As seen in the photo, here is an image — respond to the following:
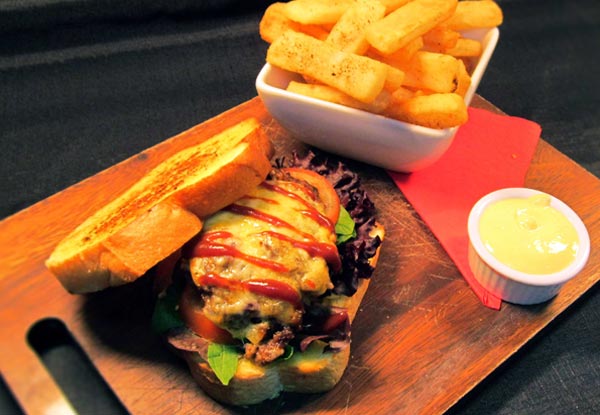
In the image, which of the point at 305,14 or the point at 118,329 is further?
the point at 305,14

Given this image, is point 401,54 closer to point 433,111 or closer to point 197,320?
point 433,111

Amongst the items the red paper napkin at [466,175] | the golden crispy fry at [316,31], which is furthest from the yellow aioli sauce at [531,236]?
the golden crispy fry at [316,31]

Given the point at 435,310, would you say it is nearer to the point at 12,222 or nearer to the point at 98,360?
the point at 98,360

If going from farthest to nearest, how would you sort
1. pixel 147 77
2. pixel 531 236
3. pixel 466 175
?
pixel 147 77
pixel 466 175
pixel 531 236

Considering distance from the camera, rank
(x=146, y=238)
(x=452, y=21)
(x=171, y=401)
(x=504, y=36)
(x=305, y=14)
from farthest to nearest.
Answer: (x=504, y=36)
(x=452, y=21)
(x=305, y=14)
(x=171, y=401)
(x=146, y=238)

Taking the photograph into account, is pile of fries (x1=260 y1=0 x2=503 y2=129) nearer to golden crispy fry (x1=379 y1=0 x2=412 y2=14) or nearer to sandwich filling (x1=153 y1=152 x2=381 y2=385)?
golden crispy fry (x1=379 y1=0 x2=412 y2=14)

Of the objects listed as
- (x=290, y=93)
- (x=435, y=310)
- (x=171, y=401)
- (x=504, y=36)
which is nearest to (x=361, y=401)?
(x=435, y=310)

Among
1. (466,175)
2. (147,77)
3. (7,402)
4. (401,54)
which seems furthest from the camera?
(147,77)

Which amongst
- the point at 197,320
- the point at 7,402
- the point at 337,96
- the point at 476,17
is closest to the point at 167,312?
the point at 197,320
